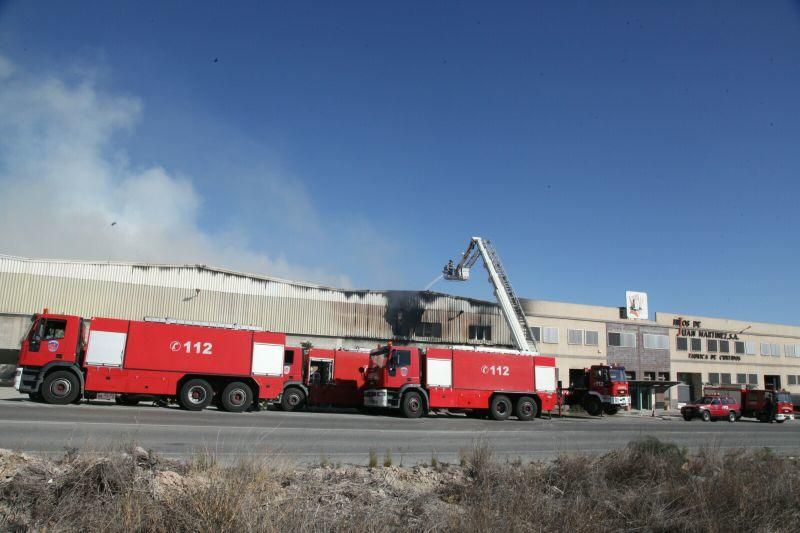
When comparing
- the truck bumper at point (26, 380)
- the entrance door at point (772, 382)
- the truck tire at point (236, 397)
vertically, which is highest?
the entrance door at point (772, 382)

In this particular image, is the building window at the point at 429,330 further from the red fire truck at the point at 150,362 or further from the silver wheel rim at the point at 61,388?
the silver wheel rim at the point at 61,388

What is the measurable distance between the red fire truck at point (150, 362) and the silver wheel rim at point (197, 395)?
0.11 ft

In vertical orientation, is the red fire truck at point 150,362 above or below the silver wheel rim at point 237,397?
above

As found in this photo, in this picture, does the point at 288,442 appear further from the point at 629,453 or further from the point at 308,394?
the point at 308,394

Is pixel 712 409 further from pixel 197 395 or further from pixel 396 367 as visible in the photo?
pixel 197 395

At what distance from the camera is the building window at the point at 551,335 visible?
1813 inches

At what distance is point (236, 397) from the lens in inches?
794

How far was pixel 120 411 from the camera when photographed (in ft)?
54.0

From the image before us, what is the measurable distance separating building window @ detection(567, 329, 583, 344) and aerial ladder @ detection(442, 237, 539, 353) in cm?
979

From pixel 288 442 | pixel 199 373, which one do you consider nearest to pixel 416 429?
pixel 288 442

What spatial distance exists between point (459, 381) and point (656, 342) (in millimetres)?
34897

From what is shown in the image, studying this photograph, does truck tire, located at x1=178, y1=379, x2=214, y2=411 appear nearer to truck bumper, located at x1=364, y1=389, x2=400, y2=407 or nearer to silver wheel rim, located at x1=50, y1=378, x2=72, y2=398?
silver wheel rim, located at x1=50, y1=378, x2=72, y2=398

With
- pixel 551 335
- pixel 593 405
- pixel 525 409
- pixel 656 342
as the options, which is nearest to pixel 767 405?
pixel 656 342

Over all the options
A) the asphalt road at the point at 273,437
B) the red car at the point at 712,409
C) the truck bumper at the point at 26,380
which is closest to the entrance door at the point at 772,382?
the red car at the point at 712,409
